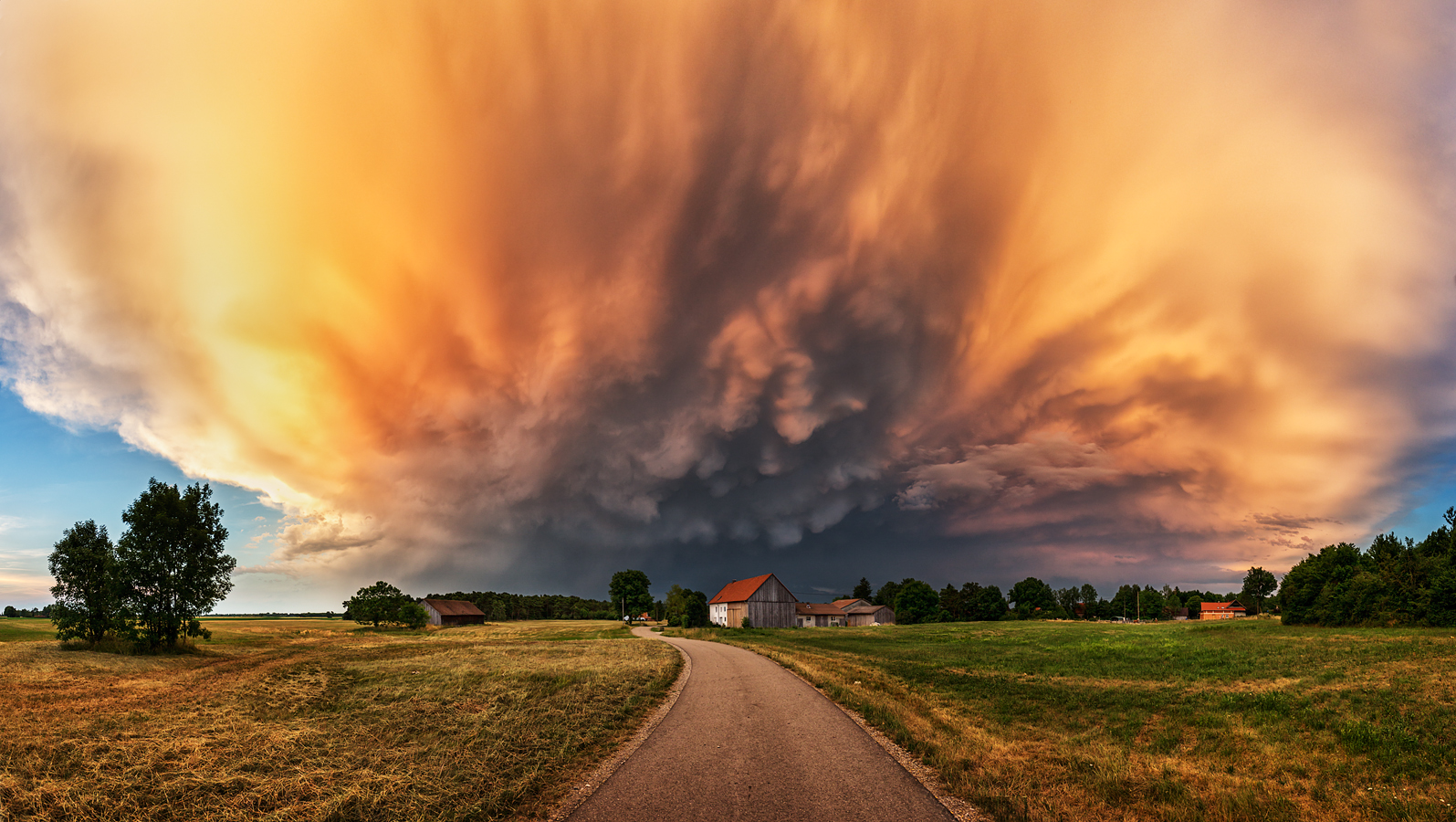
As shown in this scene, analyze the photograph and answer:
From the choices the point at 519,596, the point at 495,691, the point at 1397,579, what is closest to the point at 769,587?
the point at 1397,579

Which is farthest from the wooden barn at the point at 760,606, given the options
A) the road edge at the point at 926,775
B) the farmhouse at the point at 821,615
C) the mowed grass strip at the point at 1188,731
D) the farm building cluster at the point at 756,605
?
the road edge at the point at 926,775

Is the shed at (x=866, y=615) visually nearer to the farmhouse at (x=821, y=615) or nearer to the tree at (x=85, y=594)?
the farmhouse at (x=821, y=615)

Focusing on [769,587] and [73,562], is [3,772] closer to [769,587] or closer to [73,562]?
[73,562]

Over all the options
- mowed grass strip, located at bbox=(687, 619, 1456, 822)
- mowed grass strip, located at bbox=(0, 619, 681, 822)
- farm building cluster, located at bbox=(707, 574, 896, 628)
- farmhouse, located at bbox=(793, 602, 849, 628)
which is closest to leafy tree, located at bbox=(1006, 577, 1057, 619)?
farmhouse, located at bbox=(793, 602, 849, 628)

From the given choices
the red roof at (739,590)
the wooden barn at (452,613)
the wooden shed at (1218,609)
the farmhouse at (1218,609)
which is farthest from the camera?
the farmhouse at (1218,609)

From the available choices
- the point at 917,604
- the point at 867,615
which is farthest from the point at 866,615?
the point at 917,604

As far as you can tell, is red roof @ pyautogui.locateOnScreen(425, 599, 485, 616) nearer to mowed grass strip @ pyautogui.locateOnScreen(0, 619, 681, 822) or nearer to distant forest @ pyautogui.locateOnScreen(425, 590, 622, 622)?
distant forest @ pyautogui.locateOnScreen(425, 590, 622, 622)

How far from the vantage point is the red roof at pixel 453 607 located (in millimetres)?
119719

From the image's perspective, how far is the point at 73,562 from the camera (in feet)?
126

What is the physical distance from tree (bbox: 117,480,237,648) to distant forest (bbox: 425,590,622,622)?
12549 centimetres

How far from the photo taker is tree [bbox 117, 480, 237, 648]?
3778cm

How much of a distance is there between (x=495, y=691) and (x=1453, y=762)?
2505 cm

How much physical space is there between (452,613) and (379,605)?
30.8 m

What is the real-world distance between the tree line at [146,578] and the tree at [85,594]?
0.04m
